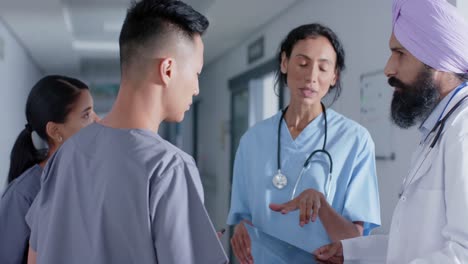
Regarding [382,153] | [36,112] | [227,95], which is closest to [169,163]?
[36,112]

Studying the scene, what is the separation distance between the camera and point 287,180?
5.87ft

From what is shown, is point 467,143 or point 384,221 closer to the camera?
point 467,143

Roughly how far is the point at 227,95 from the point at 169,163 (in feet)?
17.1

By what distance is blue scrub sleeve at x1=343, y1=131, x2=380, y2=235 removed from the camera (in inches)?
66.6

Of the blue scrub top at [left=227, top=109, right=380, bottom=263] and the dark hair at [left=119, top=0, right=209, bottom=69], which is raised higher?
the dark hair at [left=119, top=0, right=209, bottom=69]

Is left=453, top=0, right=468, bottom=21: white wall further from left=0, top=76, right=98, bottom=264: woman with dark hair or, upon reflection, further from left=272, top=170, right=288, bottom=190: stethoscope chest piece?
left=0, top=76, right=98, bottom=264: woman with dark hair

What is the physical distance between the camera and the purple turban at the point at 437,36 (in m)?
1.27

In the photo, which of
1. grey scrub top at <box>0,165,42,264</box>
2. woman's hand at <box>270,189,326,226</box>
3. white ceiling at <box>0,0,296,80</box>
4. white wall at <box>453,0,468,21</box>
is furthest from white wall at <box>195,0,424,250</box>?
grey scrub top at <box>0,165,42,264</box>

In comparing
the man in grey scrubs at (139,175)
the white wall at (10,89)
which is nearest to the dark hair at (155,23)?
the man in grey scrubs at (139,175)

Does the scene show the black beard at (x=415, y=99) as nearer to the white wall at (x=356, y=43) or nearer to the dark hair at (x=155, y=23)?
the dark hair at (x=155, y=23)

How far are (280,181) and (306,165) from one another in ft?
0.36

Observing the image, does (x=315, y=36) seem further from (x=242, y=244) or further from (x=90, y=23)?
(x=90, y=23)

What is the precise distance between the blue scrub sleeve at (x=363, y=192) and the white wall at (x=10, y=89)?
374cm

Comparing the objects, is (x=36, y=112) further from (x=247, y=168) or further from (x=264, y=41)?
(x=264, y=41)
